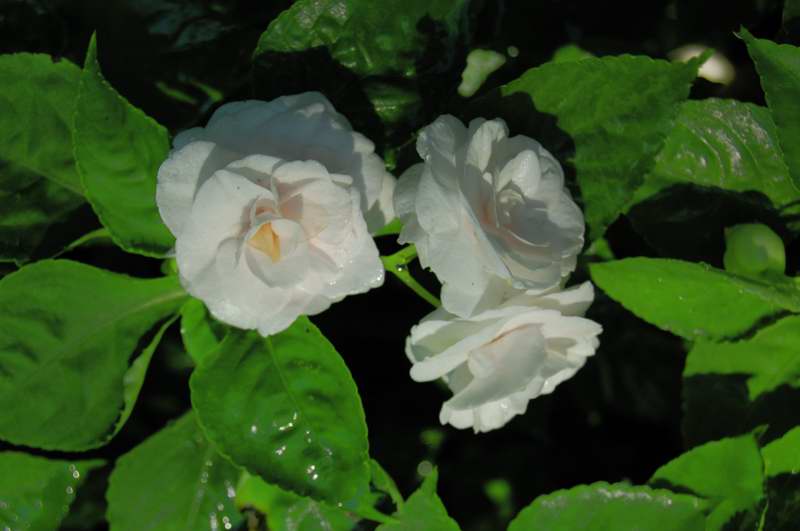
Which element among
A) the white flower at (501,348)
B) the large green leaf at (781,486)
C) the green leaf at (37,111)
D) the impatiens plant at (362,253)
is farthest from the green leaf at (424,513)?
the green leaf at (37,111)

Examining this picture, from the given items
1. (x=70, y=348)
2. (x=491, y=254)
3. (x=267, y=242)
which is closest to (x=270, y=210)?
(x=267, y=242)

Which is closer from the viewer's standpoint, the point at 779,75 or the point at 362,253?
the point at 362,253

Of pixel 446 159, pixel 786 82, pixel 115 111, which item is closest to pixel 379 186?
pixel 446 159

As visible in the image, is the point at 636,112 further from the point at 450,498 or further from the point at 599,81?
the point at 450,498

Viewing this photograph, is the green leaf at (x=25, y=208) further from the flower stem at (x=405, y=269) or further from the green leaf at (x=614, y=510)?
the green leaf at (x=614, y=510)

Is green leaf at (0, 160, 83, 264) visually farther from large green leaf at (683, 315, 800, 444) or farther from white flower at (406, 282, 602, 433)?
large green leaf at (683, 315, 800, 444)

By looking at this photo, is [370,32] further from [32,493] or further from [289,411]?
[32,493]

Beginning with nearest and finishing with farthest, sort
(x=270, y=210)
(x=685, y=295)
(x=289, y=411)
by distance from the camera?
(x=270, y=210) → (x=289, y=411) → (x=685, y=295)

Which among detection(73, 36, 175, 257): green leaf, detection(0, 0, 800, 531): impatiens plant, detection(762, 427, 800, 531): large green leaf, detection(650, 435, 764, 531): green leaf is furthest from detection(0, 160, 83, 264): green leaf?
detection(762, 427, 800, 531): large green leaf
